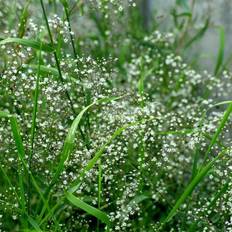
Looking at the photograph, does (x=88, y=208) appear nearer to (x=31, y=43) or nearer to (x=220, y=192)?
(x=220, y=192)

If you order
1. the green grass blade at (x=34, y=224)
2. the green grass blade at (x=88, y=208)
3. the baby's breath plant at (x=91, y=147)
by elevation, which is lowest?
the green grass blade at (x=34, y=224)

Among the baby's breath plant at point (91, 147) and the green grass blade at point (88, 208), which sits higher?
the baby's breath plant at point (91, 147)

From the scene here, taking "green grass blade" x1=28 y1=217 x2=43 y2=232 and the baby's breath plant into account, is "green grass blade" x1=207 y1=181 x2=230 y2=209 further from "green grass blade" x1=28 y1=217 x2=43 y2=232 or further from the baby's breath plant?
"green grass blade" x1=28 y1=217 x2=43 y2=232

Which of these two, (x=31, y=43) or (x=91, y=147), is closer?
(x=31, y=43)

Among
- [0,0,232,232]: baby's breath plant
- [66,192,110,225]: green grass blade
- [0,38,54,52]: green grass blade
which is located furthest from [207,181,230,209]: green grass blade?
[0,38,54,52]: green grass blade

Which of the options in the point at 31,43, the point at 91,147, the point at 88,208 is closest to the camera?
the point at 88,208

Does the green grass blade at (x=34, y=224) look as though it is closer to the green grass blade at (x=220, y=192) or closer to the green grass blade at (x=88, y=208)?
the green grass blade at (x=88, y=208)

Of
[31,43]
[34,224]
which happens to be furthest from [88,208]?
[31,43]

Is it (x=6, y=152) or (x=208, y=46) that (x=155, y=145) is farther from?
(x=208, y=46)

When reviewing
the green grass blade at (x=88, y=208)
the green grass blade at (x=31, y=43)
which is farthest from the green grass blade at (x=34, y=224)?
the green grass blade at (x=31, y=43)

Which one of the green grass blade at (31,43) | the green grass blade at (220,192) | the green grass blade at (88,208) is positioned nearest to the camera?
Result: the green grass blade at (88,208)

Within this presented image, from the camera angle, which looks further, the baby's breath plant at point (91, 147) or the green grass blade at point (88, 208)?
the baby's breath plant at point (91, 147)

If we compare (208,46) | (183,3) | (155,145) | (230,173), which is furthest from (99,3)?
(208,46)
